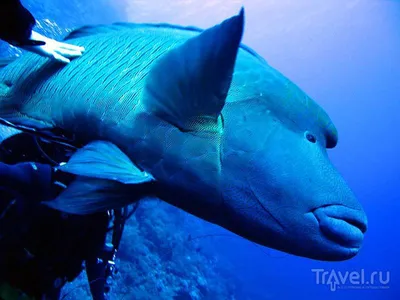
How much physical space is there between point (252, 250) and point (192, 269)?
36.6 metres

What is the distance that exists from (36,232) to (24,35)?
1246 millimetres

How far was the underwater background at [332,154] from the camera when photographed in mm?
11523

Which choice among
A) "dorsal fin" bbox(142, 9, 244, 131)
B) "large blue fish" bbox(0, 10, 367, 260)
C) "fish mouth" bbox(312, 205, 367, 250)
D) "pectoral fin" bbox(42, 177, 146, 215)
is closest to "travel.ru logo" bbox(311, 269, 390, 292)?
"fish mouth" bbox(312, 205, 367, 250)

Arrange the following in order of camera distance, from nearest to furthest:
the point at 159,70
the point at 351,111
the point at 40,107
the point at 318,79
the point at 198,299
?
1. the point at 159,70
2. the point at 40,107
3. the point at 198,299
4. the point at 318,79
5. the point at 351,111

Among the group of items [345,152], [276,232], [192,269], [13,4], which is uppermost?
[13,4]

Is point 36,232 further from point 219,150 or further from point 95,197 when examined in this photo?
point 219,150

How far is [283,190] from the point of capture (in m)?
1.24

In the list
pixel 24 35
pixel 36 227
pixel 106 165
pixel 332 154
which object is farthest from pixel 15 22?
pixel 332 154

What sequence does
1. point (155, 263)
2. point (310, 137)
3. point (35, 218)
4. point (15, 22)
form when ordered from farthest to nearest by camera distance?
point (155, 263) < point (35, 218) < point (15, 22) < point (310, 137)

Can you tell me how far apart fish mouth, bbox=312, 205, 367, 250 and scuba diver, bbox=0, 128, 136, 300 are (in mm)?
1565

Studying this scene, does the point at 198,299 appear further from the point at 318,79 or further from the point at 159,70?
the point at 318,79

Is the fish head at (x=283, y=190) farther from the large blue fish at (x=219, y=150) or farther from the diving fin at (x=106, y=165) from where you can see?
the diving fin at (x=106, y=165)

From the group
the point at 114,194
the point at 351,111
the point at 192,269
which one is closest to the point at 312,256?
the point at 114,194

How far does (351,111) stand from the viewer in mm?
94812
